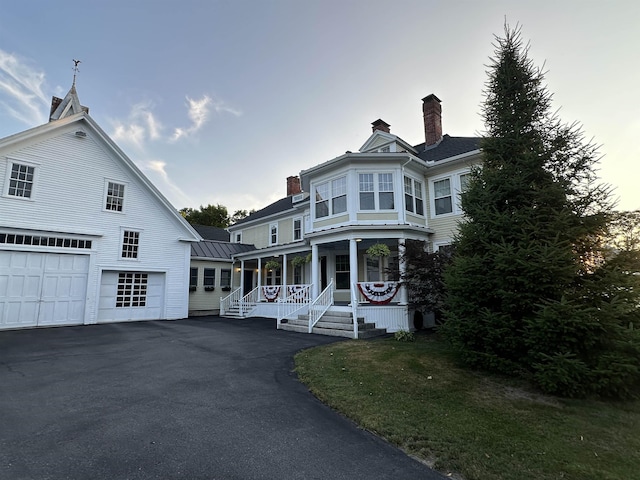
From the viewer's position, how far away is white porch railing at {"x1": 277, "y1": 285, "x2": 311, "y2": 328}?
14.3 meters

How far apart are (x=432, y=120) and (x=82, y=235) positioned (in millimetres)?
17916

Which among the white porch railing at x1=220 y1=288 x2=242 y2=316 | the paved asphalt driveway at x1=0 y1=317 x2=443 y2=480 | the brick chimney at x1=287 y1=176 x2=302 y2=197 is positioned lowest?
the paved asphalt driveway at x1=0 y1=317 x2=443 y2=480

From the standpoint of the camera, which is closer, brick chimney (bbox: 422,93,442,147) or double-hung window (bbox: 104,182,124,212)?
double-hung window (bbox: 104,182,124,212)

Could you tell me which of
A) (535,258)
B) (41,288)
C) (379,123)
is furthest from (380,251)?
(41,288)

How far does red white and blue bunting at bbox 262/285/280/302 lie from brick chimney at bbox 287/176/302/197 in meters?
9.35

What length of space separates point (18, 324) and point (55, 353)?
6.64 m

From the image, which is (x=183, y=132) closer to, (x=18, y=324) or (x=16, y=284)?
(x=16, y=284)

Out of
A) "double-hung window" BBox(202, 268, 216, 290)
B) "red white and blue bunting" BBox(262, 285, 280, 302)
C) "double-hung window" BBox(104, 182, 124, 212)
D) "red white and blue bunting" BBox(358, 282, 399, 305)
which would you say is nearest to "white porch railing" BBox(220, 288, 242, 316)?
"double-hung window" BBox(202, 268, 216, 290)

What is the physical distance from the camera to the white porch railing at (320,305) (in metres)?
12.5

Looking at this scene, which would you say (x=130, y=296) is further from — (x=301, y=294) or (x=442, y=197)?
(x=442, y=197)

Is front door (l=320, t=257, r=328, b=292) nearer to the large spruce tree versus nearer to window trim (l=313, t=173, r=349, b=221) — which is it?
window trim (l=313, t=173, r=349, b=221)

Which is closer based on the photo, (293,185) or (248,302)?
(248,302)

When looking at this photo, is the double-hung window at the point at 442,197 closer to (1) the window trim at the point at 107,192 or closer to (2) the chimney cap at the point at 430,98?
(2) the chimney cap at the point at 430,98

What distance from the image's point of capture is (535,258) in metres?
5.79
